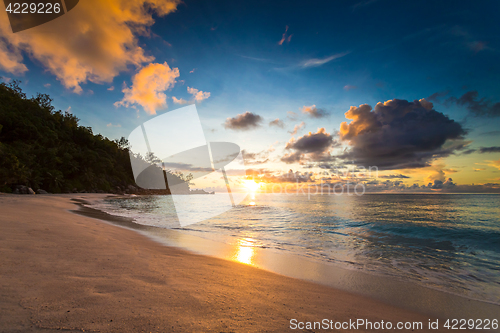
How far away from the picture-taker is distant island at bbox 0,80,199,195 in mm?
31750

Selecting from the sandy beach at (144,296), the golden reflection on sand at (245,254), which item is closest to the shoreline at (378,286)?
the golden reflection on sand at (245,254)

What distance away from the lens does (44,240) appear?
17.6ft

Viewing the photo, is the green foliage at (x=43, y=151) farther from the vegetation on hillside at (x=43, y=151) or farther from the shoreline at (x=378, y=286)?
the shoreline at (x=378, y=286)

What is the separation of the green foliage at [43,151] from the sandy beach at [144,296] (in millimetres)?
38427

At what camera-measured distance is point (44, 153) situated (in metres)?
41.9

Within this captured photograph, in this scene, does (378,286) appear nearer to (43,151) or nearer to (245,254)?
(245,254)

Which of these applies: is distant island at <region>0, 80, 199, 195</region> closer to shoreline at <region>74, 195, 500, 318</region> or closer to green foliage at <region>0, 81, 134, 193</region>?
green foliage at <region>0, 81, 134, 193</region>

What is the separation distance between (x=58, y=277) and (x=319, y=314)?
418 centimetres

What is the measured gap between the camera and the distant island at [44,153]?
3175 centimetres

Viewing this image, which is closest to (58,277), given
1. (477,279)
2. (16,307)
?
(16,307)

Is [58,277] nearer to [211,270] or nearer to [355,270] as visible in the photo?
[211,270]

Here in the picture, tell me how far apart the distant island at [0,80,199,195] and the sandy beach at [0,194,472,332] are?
126 feet

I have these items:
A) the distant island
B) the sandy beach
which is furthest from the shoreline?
the distant island

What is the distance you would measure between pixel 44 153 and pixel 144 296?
56444 mm
